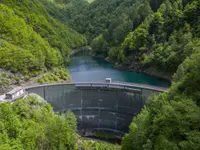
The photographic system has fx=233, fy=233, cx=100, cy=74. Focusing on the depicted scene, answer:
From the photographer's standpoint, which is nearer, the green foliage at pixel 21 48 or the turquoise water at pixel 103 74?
the green foliage at pixel 21 48

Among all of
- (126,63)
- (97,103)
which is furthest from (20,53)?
(126,63)

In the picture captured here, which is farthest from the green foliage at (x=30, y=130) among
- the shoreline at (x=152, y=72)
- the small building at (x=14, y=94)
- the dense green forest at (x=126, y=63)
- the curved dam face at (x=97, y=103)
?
the shoreline at (x=152, y=72)

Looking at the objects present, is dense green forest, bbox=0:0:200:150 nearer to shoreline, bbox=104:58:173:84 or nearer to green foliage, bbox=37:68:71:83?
green foliage, bbox=37:68:71:83

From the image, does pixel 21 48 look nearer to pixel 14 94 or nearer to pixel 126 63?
pixel 14 94

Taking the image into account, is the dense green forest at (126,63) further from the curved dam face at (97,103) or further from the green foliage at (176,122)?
the curved dam face at (97,103)

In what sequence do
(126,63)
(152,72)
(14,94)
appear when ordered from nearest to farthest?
(14,94) → (152,72) → (126,63)

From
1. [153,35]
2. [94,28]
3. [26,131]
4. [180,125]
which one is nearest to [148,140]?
[180,125]
